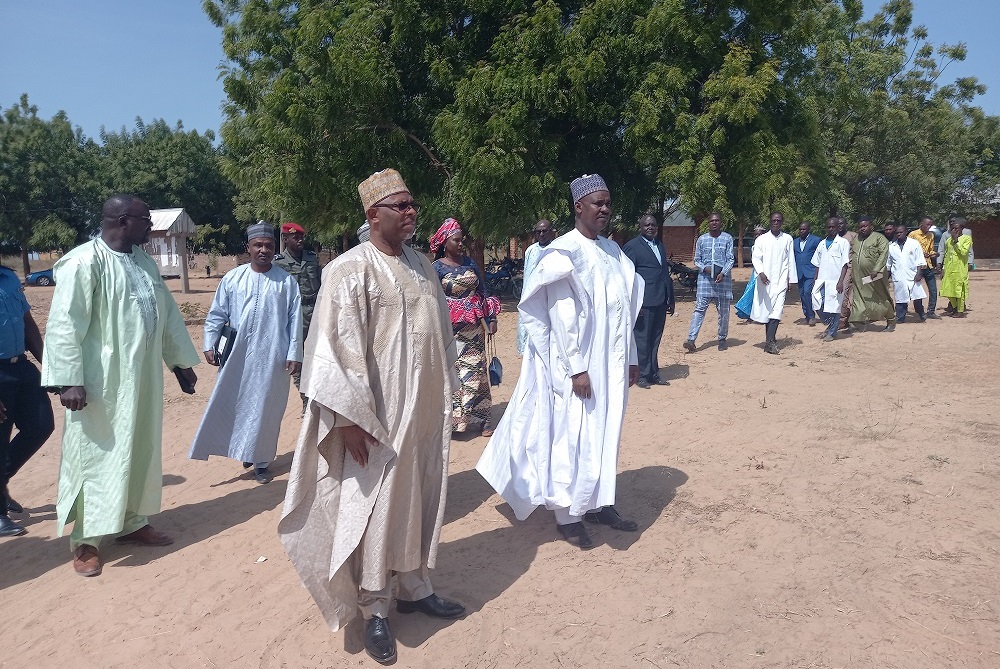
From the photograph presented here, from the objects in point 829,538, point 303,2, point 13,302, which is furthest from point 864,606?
point 303,2

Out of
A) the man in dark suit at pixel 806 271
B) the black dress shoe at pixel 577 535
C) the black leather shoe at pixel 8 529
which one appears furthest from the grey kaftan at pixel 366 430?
the man in dark suit at pixel 806 271

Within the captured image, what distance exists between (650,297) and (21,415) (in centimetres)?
588

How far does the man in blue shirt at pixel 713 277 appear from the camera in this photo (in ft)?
33.7

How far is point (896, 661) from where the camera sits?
2.97m

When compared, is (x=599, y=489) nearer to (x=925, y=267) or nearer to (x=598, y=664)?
(x=598, y=664)

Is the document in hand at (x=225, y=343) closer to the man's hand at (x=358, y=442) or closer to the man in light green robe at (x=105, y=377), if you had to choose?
the man in light green robe at (x=105, y=377)

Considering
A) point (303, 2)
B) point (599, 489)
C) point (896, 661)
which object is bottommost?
point (896, 661)

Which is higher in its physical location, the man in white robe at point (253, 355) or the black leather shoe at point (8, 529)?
the man in white robe at point (253, 355)

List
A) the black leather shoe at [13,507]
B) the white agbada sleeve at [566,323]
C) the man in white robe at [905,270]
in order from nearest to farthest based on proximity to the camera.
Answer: the white agbada sleeve at [566,323] → the black leather shoe at [13,507] → the man in white robe at [905,270]

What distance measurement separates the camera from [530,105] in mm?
13594

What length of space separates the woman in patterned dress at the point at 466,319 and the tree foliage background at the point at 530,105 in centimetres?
685

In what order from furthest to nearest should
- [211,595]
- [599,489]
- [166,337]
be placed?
[166,337], [599,489], [211,595]

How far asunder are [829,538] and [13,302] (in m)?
4.99

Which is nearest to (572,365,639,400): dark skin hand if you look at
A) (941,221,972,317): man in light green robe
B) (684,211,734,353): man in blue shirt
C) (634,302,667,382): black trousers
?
(634,302,667,382): black trousers
